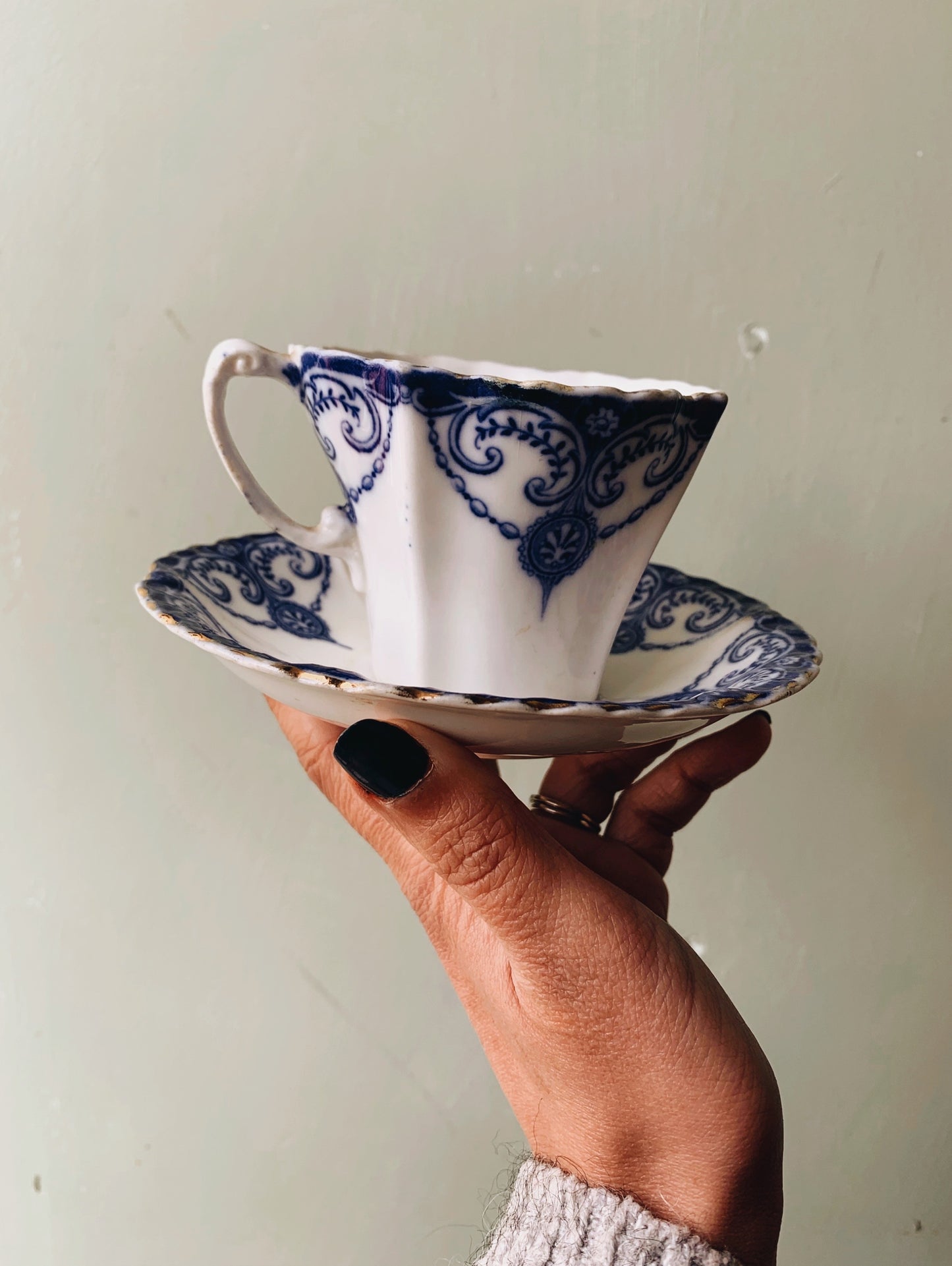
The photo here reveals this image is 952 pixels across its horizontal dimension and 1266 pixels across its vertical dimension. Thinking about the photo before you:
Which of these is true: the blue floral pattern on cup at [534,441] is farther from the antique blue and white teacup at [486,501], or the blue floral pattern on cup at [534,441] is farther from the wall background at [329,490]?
the wall background at [329,490]

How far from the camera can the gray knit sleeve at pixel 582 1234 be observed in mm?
466

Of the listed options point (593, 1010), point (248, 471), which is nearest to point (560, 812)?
point (593, 1010)

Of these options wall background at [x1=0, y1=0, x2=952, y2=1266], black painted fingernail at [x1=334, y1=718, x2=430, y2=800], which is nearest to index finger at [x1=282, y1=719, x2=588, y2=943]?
black painted fingernail at [x1=334, y1=718, x2=430, y2=800]

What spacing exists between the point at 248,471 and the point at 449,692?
19 centimetres

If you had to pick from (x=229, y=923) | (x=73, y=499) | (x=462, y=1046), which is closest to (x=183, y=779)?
(x=229, y=923)

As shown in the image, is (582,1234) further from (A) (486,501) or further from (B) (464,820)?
(A) (486,501)

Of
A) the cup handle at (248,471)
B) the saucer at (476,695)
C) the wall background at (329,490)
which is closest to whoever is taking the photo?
the saucer at (476,695)

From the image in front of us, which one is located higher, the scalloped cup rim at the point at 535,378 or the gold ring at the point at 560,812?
the scalloped cup rim at the point at 535,378

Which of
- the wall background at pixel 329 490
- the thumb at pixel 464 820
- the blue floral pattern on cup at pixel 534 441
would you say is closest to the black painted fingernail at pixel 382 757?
the thumb at pixel 464 820

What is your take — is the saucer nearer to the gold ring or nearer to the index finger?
the index finger

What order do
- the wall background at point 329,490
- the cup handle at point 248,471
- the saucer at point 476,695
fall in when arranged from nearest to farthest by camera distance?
the saucer at point 476,695 → the cup handle at point 248,471 → the wall background at point 329,490

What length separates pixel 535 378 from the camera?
58cm

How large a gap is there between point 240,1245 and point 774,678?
0.77 meters

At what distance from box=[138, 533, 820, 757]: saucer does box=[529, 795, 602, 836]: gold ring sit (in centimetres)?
17
